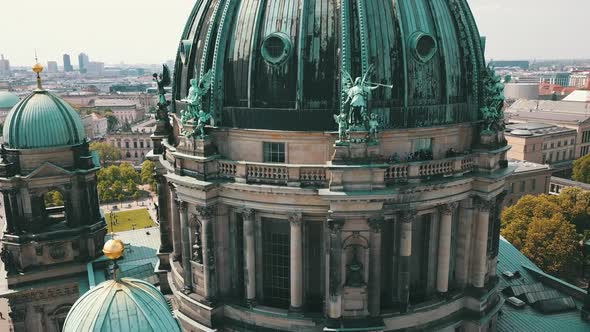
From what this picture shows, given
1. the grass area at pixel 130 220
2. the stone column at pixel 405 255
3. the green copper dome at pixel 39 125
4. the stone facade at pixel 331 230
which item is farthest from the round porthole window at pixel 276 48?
the grass area at pixel 130 220

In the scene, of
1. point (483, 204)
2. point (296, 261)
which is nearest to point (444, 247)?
point (483, 204)

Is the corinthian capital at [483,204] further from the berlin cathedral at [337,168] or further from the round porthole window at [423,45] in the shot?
the round porthole window at [423,45]

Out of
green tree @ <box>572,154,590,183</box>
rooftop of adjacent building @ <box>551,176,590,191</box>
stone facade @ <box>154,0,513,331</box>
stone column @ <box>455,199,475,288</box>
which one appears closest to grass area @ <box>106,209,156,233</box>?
stone facade @ <box>154,0,513,331</box>

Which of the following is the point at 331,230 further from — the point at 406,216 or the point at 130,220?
the point at 130,220

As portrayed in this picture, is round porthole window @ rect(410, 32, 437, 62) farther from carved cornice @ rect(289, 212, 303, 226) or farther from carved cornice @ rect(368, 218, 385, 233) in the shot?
carved cornice @ rect(289, 212, 303, 226)

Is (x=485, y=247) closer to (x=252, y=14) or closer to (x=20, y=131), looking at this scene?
(x=252, y=14)

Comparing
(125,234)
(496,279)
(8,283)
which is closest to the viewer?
(496,279)

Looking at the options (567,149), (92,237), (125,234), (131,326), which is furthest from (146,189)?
(131,326)
